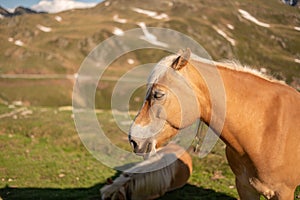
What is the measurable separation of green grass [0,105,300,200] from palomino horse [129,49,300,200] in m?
5.33

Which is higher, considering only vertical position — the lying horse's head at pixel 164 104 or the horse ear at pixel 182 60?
the horse ear at pixel 182 60

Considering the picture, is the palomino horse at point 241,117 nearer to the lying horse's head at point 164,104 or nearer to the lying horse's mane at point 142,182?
the lying horse's head at point 164,104

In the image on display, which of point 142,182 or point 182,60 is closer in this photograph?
point 182,60

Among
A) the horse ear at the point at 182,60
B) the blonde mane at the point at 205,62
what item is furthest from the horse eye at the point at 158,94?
the horse ear at the point at 182,60

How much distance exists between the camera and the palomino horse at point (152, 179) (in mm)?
9641

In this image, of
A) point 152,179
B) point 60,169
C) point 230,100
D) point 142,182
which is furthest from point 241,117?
point 60,169

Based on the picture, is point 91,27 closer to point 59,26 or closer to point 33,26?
point 59,26

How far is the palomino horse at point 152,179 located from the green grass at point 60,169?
1.65ft

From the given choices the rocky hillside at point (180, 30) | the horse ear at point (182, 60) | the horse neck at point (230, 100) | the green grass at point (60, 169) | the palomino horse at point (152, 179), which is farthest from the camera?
the rocky hillside at point (180, 30)

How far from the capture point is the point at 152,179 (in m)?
10.3

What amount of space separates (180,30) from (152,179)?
429 ft

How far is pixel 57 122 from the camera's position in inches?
904

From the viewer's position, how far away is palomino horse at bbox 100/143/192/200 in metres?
9.64

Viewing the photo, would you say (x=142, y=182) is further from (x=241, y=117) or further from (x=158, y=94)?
(x=158, y=94)
